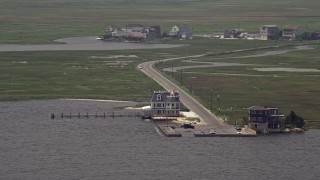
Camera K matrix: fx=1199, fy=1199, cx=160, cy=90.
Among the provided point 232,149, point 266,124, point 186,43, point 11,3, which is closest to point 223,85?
point 266,124

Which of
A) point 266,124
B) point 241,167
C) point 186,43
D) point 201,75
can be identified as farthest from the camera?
point 186,43

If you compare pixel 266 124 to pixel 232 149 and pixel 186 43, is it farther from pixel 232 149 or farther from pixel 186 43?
pixel 186 43

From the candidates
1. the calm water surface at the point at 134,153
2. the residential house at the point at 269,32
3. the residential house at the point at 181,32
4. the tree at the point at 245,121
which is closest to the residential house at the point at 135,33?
the residential house at the point at 181,32

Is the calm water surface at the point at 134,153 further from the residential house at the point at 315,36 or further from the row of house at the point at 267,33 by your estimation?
the row of house at the point at 267,33

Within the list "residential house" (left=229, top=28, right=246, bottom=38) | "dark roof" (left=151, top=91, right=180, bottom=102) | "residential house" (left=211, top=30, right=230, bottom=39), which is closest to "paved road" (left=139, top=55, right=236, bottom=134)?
"dark roof" (left=151, top=91, right=180, bottom=102)

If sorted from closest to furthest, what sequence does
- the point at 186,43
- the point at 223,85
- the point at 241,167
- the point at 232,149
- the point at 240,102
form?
the point at 241,167, the point at 232,149, the point at 240,102, the point at 223,85, the point at 186,43

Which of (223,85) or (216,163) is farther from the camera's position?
(223,85)

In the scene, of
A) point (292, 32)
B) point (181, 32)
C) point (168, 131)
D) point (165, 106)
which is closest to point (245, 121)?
point (168, 131)
